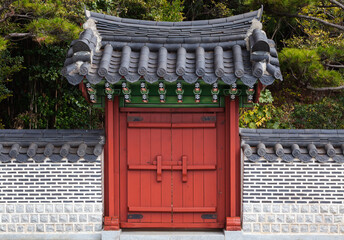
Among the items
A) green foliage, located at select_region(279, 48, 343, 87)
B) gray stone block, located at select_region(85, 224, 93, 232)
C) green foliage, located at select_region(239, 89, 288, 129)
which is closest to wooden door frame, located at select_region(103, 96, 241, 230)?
gray stone block, located at select_region(85, 224, 93, 232)

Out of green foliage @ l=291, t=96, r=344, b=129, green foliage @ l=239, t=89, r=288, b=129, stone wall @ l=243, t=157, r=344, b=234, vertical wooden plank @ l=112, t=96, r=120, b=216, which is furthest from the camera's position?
green foliage @ l=291, t=96, r=344, b=129

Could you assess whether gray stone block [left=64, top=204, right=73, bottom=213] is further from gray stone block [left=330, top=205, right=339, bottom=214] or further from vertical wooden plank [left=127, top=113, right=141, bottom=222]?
gray stone block [left=330, top=205, right=339, bottom=214]

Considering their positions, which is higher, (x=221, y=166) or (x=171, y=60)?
(x=171, y=60)

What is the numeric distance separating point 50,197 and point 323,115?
8857 mm

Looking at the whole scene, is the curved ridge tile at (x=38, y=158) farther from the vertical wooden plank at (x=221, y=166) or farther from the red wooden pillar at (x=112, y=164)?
the vertical wooden plank at (x=221, y=166)

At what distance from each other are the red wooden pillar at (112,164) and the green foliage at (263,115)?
20.2 ft

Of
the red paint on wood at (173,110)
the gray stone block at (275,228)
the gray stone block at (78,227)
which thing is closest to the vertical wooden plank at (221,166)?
the red paint on wood at (173,110)

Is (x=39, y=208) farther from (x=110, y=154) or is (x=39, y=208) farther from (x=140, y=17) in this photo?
(x=140, y=17)

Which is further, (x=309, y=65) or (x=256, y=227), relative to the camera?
(x=309, y=65)

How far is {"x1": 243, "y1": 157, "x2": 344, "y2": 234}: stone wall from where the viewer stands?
5.89 metres

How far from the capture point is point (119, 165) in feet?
19.8

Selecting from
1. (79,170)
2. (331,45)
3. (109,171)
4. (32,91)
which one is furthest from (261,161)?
(32,91)

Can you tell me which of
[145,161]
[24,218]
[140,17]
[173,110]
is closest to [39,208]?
[24,218]

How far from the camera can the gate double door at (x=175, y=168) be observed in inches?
237
